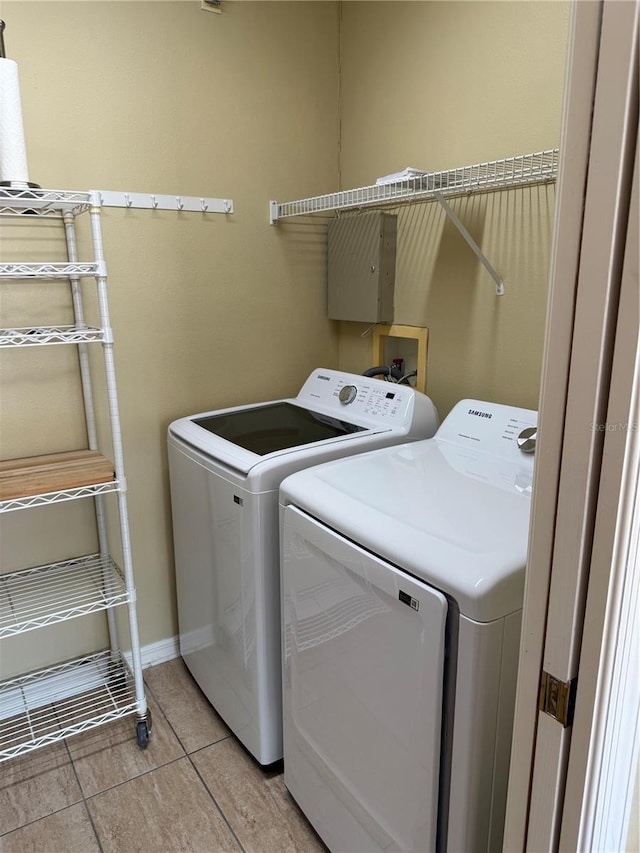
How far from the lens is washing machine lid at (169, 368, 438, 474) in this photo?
1.73 metres

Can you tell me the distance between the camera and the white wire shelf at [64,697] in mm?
1963

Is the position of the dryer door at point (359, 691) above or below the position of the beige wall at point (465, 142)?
below

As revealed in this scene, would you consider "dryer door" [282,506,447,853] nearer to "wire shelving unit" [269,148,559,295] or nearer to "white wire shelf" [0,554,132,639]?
"white wire shelf" [0,554,132,639]

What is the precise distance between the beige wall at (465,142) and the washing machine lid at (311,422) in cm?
23

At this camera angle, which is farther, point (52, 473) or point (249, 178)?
point (249, 178)

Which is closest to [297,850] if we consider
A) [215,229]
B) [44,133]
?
[215,229]

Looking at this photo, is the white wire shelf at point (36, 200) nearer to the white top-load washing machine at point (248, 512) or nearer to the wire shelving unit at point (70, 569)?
the wire shelving unit at point (70, 569)

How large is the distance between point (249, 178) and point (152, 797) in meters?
2.07

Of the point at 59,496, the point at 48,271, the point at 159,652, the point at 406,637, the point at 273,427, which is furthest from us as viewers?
the point at 159,652

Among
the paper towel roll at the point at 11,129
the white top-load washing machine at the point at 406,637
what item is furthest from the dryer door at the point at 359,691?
the paper towel roll at the point at 11,129

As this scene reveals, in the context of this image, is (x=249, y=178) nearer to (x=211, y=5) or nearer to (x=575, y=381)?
(x=211, y=5)

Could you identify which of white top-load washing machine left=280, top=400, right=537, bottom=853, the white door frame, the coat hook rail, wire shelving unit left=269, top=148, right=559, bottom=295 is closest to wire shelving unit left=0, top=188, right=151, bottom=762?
the coat hook rail

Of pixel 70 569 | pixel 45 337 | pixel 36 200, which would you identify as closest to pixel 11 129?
pixel 36 200

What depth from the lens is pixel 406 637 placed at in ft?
3.70
